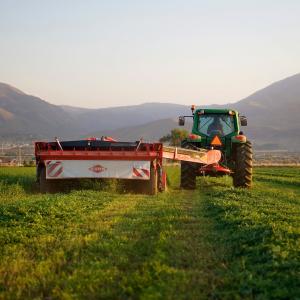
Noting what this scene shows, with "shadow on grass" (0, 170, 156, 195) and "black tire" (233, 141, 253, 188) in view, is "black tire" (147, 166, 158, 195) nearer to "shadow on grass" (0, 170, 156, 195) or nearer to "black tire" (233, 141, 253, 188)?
"shadow on grass" (0, 170, 156, 195)

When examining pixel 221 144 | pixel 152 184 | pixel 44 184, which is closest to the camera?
pixel 152 184

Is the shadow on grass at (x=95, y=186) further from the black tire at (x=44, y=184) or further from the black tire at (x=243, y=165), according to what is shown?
the black tire at (x=243, y=165)

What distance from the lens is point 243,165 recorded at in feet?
61.0

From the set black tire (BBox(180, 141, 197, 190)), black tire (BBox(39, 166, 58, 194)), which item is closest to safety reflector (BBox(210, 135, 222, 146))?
black tire (BBox(180, 141, 197, 190))

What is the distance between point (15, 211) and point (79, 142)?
21.8 ft

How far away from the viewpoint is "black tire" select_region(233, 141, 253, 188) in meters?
18.6

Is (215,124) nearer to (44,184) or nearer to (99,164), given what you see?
(99,164)

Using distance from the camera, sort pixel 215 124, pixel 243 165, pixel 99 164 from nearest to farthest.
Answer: pixel 99 164 < pixel 243 165 < pixel 215 124

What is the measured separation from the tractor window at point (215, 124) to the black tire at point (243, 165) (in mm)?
1259

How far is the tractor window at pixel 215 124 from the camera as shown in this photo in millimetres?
20016

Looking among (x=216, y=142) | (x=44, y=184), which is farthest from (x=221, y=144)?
(x=44, y=184)

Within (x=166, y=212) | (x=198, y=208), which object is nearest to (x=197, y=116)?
(x=198, y=208)

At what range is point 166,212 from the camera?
36.5 ft

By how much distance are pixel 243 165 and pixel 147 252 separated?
39.5 ft
